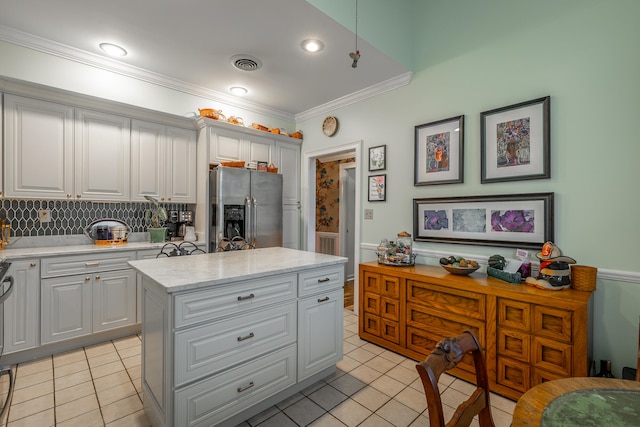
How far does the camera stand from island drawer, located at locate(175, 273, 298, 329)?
60.2 inches

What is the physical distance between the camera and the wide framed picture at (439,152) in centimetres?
288

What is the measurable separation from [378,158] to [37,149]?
3.45 meters

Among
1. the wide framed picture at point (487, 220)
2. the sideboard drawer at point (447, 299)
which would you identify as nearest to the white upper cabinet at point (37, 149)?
the sideboard drawer at point (447, 299)

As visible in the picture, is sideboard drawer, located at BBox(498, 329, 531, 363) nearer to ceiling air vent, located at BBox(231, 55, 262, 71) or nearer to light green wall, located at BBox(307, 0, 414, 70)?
light green wall, located at BBox(307, 0, 414, 70)

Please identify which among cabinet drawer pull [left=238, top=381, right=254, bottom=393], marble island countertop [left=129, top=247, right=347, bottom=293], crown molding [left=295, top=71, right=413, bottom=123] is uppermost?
crown molding [left=295, top=71, right=413, bottom=123]

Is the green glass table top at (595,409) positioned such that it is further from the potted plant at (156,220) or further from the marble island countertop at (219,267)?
the potted plant at (156,220)

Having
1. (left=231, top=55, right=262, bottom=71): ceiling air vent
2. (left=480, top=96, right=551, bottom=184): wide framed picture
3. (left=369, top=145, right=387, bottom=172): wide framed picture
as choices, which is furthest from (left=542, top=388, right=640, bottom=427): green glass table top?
(left=231, top=55, right=262, bottom=71): ceiling air vent

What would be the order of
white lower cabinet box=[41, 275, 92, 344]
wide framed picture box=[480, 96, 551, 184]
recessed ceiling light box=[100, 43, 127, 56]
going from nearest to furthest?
wide framed picture box=[480, 96, 551, 184]
white lower cabinet box=[41, 275, 92, 344]
recessed ceiling light box=[100, 43, 127, 56]

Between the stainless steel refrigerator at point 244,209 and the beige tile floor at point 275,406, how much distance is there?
150cm

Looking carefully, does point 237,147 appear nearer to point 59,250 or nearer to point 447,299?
point 59,250

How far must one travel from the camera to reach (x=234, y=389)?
67.9 inches

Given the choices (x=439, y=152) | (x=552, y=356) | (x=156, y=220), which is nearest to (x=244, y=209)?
(x=156, y=220)

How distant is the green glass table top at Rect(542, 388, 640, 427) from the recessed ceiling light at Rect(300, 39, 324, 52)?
2.87 meters

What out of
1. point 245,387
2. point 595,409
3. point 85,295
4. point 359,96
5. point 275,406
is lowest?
point 275,406
